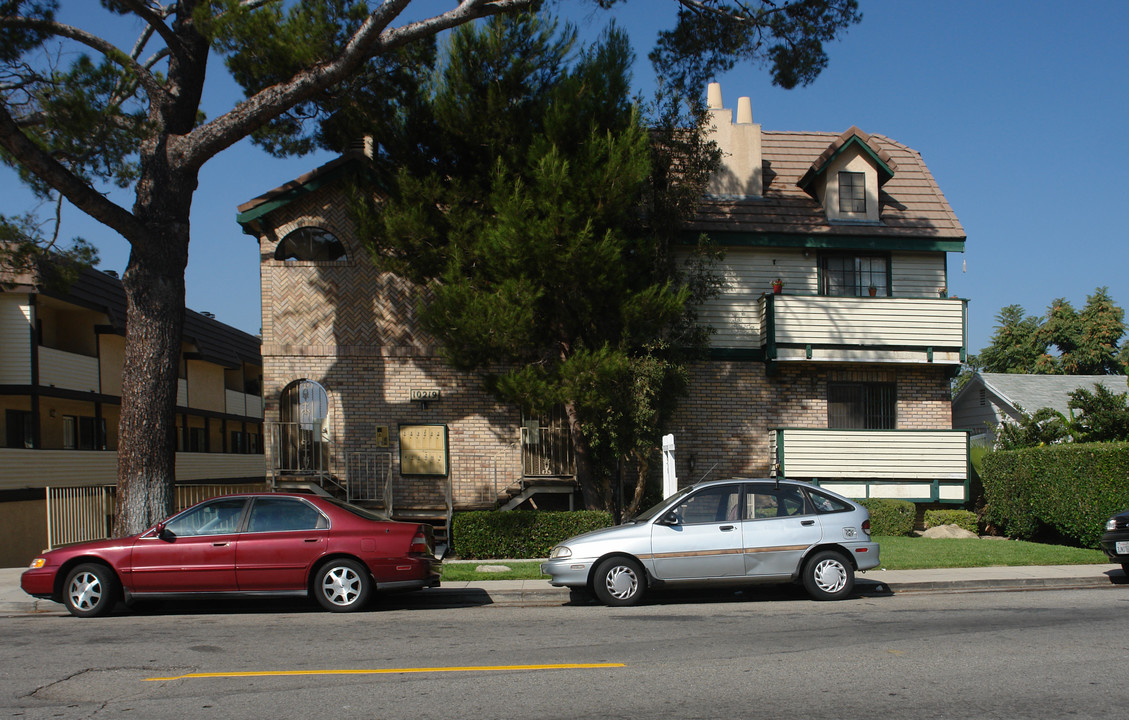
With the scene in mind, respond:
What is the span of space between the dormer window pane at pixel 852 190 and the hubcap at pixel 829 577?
1141 centimetres

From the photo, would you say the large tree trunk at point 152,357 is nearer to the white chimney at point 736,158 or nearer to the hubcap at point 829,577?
the hubcap at point 829,577

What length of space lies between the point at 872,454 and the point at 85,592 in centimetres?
1479

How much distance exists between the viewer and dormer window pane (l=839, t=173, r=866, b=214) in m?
20.2

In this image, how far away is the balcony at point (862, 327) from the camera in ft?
62.3

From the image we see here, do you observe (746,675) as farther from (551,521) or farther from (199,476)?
(199,476)

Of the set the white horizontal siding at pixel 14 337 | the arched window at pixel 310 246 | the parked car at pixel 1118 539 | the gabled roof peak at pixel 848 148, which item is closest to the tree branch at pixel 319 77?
the arched window at pixel 310 246

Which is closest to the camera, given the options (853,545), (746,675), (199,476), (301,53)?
(746,675)

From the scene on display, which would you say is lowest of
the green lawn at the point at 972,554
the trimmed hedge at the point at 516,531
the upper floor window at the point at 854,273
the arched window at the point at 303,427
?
the green lawn at the point at 972,554

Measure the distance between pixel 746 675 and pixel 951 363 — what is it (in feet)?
46.9

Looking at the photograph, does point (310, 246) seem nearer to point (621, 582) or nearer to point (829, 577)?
point (621, 582)

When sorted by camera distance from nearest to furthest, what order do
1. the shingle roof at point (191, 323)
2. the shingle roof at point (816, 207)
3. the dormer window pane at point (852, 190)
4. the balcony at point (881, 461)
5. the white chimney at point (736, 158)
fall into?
the balcony at point (881, 461) < the shingle roof at point (816, 207) < the dormer window pane at point (852, 190) < the white chimney at point (736, 158) < the shingle roof at point (191, 323)

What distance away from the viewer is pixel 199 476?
113 feet

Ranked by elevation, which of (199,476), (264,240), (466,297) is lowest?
(199,476)

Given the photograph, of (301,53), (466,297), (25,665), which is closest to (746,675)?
(25,665)
